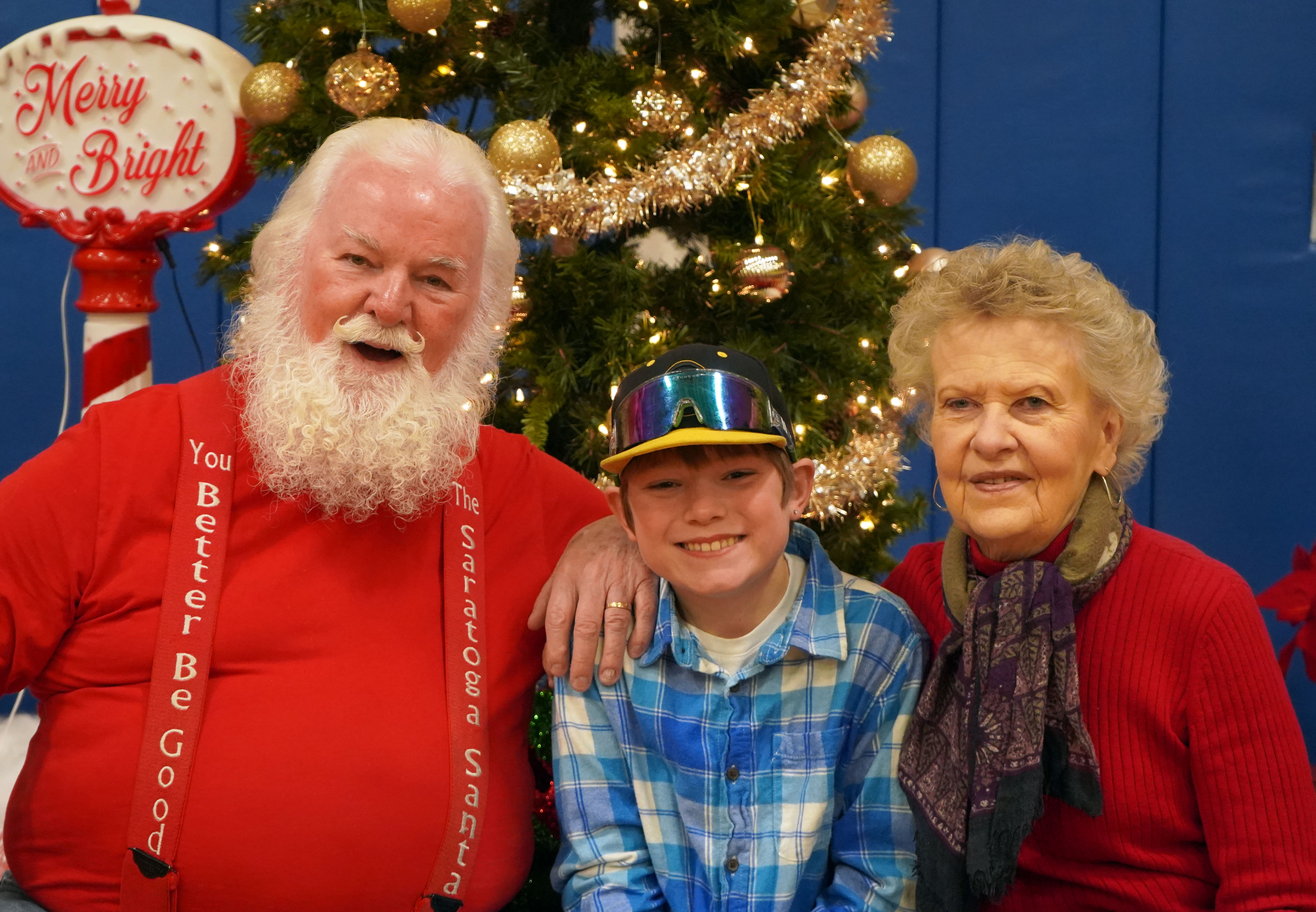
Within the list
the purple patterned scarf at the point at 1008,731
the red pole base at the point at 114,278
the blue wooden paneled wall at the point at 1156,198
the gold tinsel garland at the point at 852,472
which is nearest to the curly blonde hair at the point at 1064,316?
the purple patterned scarf at the point at 1008,731

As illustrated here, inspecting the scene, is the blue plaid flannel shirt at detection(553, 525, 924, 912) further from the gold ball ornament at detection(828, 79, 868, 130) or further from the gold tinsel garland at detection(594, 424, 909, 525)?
the gold ball ornament at detection(828, 79, 868, 130)

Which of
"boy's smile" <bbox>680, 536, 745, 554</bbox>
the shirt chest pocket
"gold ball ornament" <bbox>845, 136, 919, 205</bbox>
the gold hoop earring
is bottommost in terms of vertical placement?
the shirt chest pocket

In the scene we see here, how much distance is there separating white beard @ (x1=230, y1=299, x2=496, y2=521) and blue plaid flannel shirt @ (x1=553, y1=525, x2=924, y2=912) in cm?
46

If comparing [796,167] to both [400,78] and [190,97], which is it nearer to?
[400,78]

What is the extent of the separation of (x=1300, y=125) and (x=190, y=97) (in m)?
3.43

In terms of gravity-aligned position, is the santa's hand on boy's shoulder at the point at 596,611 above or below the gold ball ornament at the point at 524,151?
below

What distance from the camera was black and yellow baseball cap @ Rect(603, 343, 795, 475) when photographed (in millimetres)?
1650

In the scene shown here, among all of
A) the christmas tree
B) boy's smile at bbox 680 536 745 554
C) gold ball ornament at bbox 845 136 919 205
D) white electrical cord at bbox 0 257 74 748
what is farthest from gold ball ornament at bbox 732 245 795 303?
white electrical cord at bbox 0 257 74 748

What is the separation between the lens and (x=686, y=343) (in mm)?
2453

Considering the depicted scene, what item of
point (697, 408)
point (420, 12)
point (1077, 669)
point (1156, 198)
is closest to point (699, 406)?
point (697, 408)

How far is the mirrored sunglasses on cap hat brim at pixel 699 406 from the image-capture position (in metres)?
1.66

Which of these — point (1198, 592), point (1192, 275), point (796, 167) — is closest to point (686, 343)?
point (796, 167)

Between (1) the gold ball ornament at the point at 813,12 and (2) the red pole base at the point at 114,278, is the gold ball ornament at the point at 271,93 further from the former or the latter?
(1) the gold ball ornament at the point at 813,12

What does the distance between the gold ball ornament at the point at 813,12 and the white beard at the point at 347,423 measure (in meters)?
1.14
